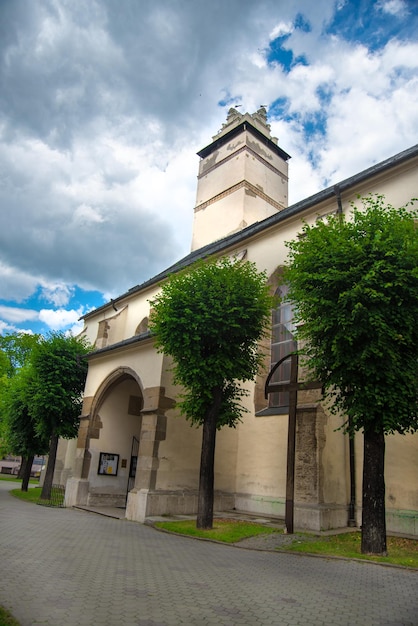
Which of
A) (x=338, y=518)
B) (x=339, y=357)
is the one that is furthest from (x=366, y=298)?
(x=338, y=518)

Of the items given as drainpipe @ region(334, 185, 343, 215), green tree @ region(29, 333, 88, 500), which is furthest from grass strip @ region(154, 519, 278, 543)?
drainpipe @ region(334, 185, 343, 215)

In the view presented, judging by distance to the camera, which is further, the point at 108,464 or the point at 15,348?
the point at 15,348

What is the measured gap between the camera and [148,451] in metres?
13.5

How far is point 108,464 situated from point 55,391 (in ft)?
12.4

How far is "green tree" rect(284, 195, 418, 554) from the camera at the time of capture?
344 inches

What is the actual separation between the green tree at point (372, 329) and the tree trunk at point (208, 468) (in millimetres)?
3484

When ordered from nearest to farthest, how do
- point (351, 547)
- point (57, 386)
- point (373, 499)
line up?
point (373, 499), point (351, 547), point (57, 386)

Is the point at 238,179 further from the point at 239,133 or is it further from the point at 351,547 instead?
the point at 351,547

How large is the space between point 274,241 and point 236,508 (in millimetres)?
9341

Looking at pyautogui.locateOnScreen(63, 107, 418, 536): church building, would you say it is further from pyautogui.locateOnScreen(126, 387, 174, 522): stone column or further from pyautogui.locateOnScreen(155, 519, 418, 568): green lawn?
pyautogui.locateOnScreen(155, 519, 418, 568): green lawn

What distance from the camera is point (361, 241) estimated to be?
9.60 meters

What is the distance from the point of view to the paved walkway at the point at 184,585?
4.88 m

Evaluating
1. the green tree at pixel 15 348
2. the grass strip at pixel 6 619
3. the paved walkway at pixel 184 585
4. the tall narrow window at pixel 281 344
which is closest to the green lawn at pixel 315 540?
the paved walkway at pixel 184 585

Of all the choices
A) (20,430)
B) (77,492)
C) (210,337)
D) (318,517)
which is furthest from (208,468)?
(20,430)
